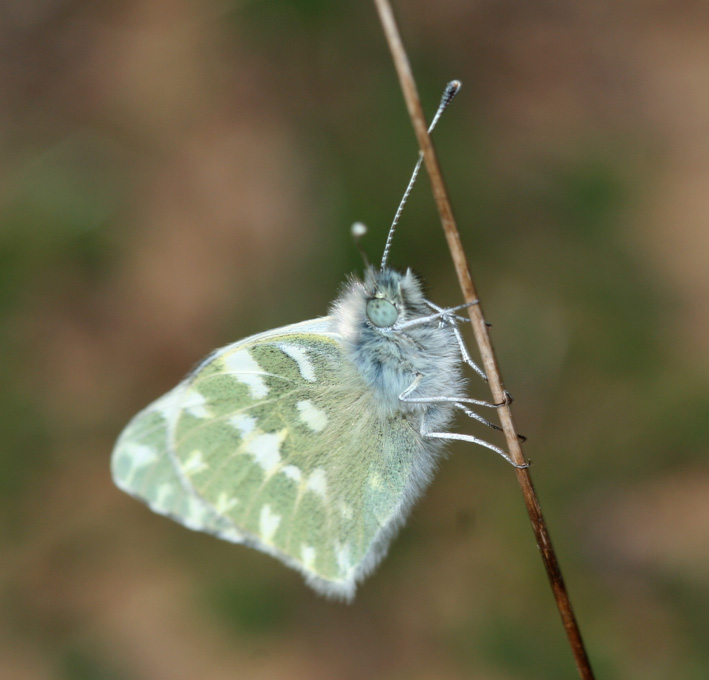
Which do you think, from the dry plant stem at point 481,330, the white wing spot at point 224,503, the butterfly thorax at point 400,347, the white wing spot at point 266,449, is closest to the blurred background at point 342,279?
the butterfly thorax at point 400,347

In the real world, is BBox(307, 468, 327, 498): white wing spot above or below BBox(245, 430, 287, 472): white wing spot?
below

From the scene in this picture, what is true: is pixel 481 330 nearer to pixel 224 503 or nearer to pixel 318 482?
pixel 318 482

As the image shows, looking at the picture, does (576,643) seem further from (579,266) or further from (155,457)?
(579,266)

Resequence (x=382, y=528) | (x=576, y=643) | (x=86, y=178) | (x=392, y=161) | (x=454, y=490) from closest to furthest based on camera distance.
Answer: (x=576, y=643) < (x=382, y=528) < (x=454, y=490) < (x=392, y=161) < (x=86, y=178)

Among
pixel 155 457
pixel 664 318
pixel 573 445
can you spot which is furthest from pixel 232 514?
pixel 664 318

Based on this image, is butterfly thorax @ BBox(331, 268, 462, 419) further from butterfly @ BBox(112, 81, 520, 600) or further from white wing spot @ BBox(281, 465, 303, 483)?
white wing spot @ BBox(281, 465, 303, 483)

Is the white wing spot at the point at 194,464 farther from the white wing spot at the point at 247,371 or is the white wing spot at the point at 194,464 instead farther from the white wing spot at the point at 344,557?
the white wing spot at the point at 344,557

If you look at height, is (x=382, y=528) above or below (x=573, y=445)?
above

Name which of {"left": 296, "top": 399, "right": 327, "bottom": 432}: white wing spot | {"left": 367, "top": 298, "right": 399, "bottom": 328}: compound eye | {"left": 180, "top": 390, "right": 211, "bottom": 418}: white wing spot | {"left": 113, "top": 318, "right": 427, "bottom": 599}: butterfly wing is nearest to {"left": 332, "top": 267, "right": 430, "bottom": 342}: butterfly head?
{"left": 367, "top": 298, "right": 399, "bottom": 328}: compound eye
